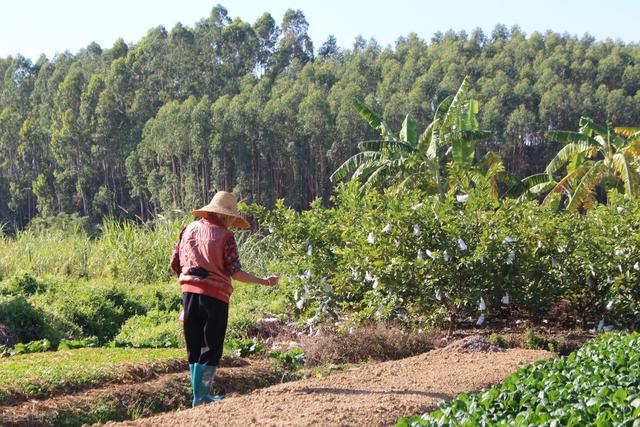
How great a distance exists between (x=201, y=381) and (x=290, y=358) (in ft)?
7.63

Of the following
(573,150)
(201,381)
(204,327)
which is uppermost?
(573,150)

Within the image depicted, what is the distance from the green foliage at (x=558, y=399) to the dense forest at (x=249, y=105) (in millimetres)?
38069

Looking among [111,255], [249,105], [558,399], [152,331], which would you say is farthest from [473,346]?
[249,105]

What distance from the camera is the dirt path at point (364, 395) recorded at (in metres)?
5.67

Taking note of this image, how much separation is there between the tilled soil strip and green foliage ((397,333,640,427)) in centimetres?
257

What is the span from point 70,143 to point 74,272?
47512 millimetres

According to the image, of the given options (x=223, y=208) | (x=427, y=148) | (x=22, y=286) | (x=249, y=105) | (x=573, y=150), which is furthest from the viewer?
(x=249, y=105)

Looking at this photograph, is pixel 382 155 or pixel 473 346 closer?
pixel 473 346

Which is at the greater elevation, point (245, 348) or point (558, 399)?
point (558, 399)

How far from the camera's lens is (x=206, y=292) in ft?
22.1

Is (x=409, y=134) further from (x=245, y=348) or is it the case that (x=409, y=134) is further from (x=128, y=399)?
(x=128, y=399)

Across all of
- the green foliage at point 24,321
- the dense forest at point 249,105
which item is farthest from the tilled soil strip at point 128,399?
the dense forest at point 249,105

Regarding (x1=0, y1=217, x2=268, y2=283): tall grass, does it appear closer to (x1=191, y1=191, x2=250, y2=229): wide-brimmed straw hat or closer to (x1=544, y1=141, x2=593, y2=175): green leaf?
(x1=544, y1=141, x2=593, y2=175): green leaf

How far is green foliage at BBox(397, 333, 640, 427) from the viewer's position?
4.52 metres
